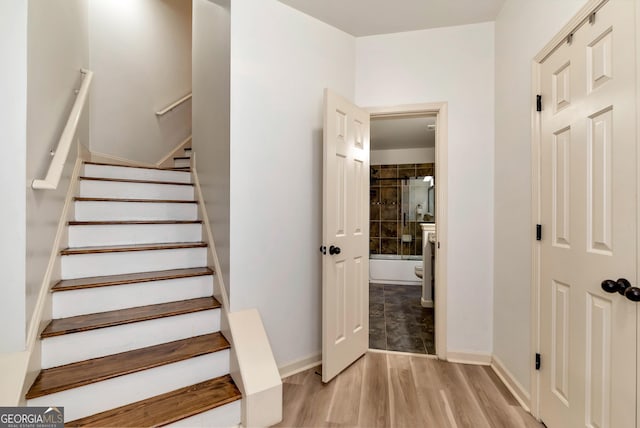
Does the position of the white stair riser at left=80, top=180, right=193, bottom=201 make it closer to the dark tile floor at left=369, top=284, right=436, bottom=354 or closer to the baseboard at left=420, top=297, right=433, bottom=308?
the dark tile floor at left=369, top=284, right=436, bottom=354

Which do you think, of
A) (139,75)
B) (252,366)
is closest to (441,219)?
(252,366)

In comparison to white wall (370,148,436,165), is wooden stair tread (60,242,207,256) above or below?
below

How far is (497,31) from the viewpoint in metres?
2.29

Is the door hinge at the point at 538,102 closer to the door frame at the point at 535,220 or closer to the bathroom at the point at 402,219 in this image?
the door frame at the point at 535,220

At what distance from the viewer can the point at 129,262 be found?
2053mm

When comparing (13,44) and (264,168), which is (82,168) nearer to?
(13,44)

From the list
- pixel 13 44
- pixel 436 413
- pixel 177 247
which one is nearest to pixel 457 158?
pixel 436 413

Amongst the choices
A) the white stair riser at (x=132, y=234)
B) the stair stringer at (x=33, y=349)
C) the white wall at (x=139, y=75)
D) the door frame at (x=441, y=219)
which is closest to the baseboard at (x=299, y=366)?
the door frame at (x=441, y=219)

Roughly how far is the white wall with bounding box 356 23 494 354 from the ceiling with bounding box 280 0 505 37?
11 cm

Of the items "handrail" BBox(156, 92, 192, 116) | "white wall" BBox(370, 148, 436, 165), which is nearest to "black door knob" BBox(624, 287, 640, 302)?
"handrail" BBox(156, 92, 192, 116)

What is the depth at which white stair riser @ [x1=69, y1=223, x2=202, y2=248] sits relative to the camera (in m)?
2.09

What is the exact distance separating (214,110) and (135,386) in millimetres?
1861

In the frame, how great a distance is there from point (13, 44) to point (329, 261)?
75.8 inches

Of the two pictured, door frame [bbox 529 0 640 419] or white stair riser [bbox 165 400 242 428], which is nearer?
white stair riser [bbox 165 400 242 428]
